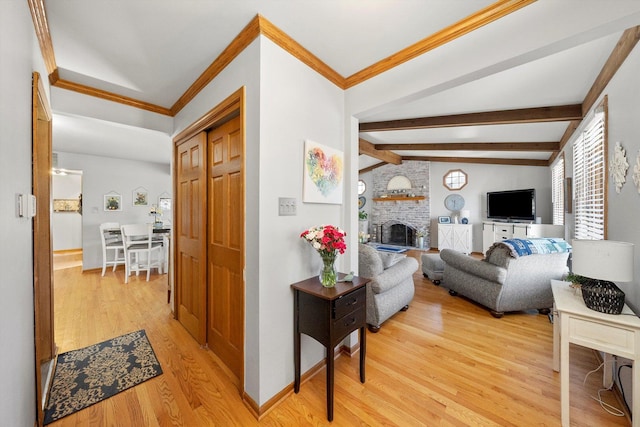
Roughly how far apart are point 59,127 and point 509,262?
6395 mm

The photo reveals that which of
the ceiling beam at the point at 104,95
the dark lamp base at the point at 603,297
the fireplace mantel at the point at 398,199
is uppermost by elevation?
the ceiling beam at the point at 104,95

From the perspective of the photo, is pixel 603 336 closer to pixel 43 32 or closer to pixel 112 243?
pixel 43 32

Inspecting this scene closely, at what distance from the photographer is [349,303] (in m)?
1.73

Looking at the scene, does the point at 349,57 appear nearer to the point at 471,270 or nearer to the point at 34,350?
the point at 34,350

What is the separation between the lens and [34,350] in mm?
1385

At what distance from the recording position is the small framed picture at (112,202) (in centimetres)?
554

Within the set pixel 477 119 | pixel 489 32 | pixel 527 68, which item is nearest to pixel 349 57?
pixel 489 32

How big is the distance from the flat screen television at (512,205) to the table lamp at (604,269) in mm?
5005

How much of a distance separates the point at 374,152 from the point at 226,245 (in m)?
4.65

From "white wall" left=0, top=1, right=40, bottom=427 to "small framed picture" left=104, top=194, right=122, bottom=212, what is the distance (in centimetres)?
524

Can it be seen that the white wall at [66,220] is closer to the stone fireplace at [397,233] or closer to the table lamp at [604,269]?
the stone fireplace at [397,233]

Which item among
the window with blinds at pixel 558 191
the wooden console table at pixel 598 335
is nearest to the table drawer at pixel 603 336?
the wooden console table at pixel 598 335

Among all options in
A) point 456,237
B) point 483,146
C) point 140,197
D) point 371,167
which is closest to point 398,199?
point 371,167

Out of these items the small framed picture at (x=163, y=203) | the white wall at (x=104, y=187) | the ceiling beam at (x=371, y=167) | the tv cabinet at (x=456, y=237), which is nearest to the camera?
the white wall at (x=104, y=187)
